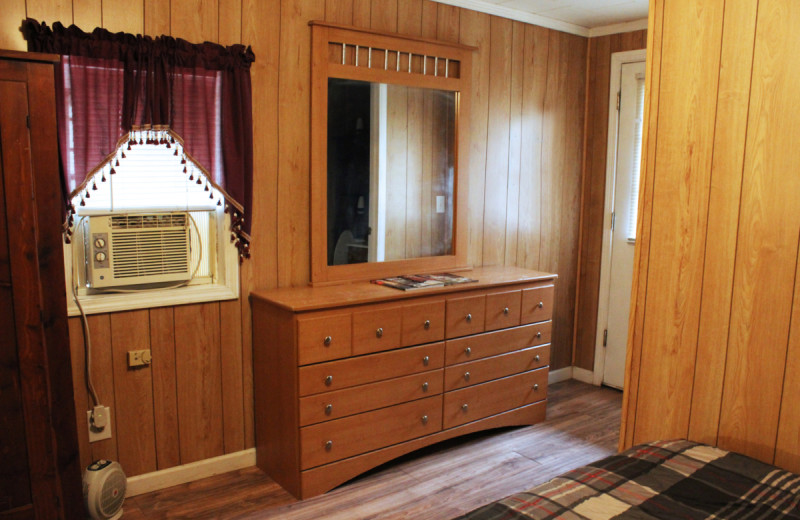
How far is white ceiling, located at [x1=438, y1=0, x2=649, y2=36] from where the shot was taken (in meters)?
3.77

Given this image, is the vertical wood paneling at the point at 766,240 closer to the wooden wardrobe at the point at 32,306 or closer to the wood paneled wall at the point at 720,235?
the wood paneled wall at the point at 720,235

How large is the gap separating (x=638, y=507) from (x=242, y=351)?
205cm

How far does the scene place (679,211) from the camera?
221 centimetres

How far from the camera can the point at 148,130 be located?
268 cm

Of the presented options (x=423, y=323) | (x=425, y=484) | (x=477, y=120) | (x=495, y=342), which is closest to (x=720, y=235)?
(x=423, y=323)

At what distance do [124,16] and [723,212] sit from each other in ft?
8.06

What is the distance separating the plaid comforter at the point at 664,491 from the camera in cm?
160

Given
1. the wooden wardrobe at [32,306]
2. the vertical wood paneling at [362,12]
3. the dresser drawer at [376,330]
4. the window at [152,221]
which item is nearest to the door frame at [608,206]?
the vertical wood paneling at [362,12]

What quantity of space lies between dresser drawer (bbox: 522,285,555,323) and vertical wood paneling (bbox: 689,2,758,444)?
1505 mm

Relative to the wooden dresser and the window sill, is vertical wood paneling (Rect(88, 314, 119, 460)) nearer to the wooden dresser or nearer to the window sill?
the window sill

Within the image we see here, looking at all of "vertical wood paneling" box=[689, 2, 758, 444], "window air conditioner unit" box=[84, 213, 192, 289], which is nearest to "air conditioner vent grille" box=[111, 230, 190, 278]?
"window air conditioner unit" box=[84, 213, 192, 289]

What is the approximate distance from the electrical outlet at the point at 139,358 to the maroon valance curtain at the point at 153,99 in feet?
2.07

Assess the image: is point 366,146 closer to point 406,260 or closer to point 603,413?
point 406,260

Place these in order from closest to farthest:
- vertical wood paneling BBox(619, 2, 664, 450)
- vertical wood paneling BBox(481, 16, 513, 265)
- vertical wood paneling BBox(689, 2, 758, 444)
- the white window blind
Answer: vertical wood paneling BBox(689, 2, 758, 444) → vertical wood paneling BBox(619, 2, 664, 450) → vertical wood paneling BBox(481, 16, 513, 265) → the white window blind
